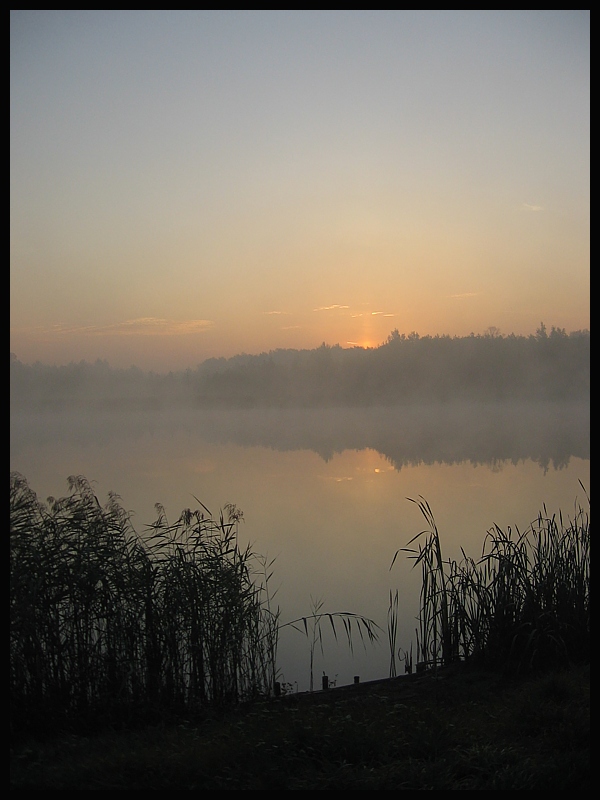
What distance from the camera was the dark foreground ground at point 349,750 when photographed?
144 inches

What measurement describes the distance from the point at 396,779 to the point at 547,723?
117 cm

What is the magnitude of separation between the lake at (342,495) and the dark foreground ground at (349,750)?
2.37 meters

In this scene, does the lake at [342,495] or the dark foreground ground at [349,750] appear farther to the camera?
the lake at [342,495]

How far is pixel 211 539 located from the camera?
6.40m

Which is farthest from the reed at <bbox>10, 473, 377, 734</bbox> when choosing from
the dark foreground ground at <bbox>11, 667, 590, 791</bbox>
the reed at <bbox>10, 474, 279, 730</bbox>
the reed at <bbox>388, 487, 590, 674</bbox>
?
the reed at <bbox>388, 487, 590, 674</bbox>

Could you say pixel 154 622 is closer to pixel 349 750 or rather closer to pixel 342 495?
pixel 349 750

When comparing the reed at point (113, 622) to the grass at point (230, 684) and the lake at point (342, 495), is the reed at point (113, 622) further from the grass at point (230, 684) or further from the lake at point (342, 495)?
the lake at point (342, 495)

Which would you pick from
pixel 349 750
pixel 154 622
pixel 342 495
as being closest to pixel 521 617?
pixel 349 750

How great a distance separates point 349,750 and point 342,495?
1541cm

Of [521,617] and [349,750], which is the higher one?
[521,617]

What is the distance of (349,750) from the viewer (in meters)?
3.99

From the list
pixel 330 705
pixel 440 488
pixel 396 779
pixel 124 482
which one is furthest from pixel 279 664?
pixel 124 482

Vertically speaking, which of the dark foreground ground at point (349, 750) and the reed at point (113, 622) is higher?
the reed at point (113, 622)

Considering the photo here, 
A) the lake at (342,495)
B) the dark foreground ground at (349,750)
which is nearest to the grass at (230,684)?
the dark foreground ground at (349,750)
